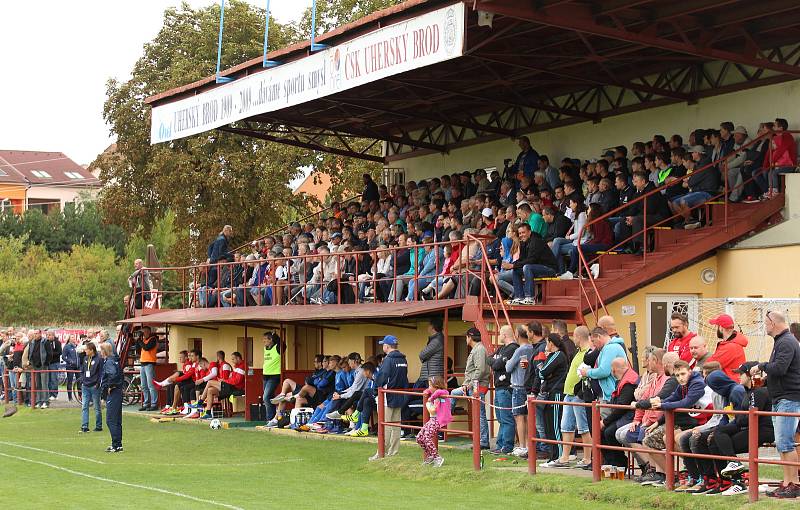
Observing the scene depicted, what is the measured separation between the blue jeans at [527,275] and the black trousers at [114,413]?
6.81 meters

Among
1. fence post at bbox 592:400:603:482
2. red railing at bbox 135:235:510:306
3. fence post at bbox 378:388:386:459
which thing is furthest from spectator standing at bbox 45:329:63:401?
fence post at bbox 592:400:603:482

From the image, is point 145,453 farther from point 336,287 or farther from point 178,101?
point 178,101

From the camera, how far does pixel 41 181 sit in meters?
108

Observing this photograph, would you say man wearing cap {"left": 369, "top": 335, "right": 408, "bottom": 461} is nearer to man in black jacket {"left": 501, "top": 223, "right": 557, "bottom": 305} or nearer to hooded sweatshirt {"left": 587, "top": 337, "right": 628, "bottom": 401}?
man in black jacket {"left": 501, "top": 223, "right": 557, "bottom": 305}

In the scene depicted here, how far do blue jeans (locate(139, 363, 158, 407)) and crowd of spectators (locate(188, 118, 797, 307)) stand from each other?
2983 millimetres

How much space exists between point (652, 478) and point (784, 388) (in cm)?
204

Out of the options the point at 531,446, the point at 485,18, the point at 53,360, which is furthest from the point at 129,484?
the point at 53,360

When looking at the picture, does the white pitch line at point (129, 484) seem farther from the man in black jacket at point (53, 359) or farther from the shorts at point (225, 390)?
the man in black jacket at point (53, 359)

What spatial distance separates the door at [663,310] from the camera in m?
21.8

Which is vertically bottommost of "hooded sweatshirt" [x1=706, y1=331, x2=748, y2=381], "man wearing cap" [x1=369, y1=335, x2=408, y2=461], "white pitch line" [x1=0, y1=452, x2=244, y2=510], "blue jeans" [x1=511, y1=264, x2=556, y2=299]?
"white pitch line" [x1=0, y1=452, x2=244, y2=510]

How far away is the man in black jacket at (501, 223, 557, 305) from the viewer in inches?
815

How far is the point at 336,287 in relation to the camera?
1038 inches

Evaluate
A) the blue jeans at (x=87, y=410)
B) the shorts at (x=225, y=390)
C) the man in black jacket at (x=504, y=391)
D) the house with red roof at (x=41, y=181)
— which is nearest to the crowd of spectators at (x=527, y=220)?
the shorts at (x=225, y=390)

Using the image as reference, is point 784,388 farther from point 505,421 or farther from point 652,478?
point 505,421
